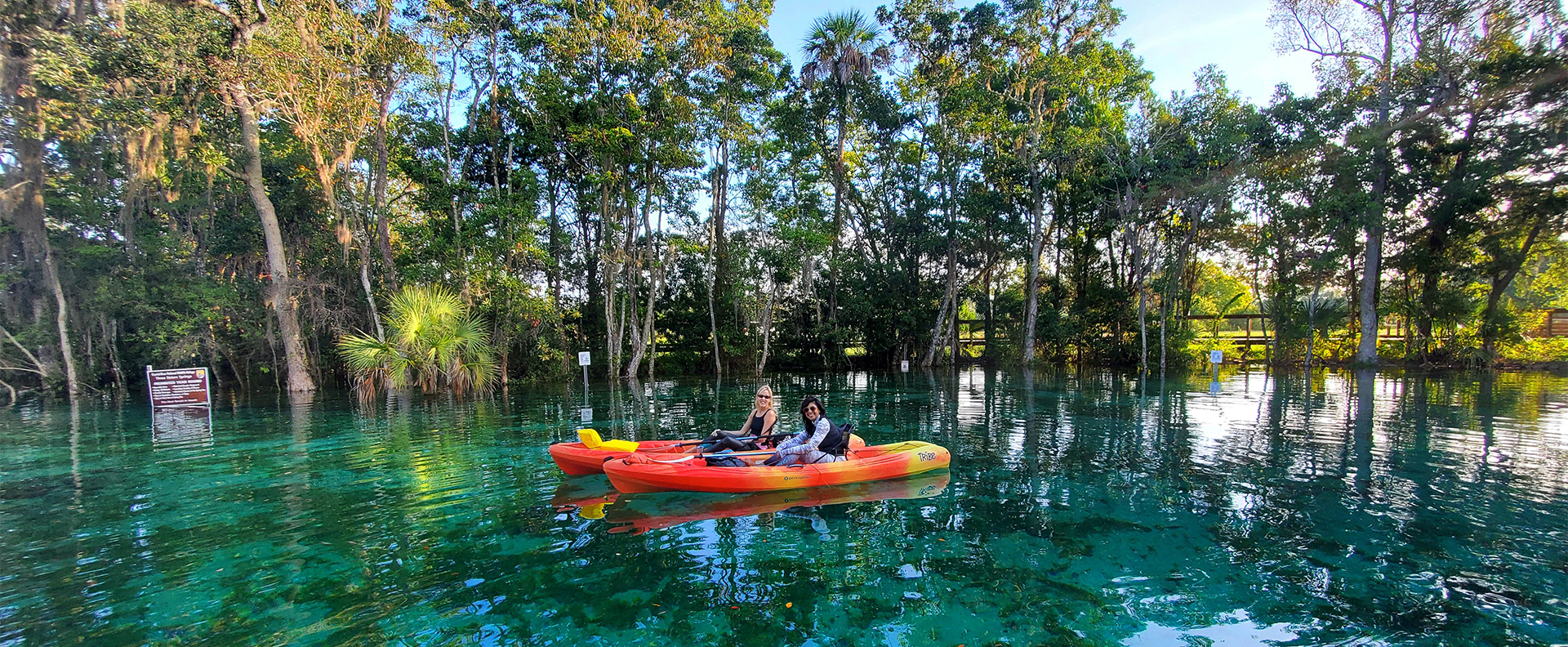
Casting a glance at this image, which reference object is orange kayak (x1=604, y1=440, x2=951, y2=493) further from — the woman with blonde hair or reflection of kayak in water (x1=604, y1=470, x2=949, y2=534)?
the woman with blonde hair

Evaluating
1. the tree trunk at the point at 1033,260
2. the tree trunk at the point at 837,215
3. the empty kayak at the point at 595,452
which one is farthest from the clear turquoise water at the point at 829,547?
the tree trunk at the point at 837,215

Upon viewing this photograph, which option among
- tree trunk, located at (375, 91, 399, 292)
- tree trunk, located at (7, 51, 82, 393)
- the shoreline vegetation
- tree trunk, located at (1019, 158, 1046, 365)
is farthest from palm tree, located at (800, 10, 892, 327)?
tree trunk, located at (7, 51, 82, 393)

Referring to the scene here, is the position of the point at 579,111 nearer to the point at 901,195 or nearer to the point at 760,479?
the point at 901,195

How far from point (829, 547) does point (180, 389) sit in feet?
47.0

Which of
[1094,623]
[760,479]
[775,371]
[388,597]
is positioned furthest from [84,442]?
[775,371]

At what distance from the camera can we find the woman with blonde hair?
294 inches

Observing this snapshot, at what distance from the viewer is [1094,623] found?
3822 mm

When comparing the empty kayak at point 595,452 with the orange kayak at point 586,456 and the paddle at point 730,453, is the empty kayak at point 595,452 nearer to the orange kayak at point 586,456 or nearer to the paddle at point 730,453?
the orange kayak at point 586,456

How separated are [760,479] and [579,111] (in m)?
16.7

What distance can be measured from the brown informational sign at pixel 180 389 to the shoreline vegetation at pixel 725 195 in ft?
9.26

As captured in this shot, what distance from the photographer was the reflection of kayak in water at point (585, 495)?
6.14 metres

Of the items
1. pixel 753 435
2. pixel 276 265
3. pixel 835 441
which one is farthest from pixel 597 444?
pixel 276 265

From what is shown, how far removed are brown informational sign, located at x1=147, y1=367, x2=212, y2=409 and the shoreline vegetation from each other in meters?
2.82

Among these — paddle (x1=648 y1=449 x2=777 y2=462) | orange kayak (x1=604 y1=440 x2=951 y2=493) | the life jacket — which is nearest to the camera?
orange kayak (x1=604 y1=440 x2=951 y2=493)
